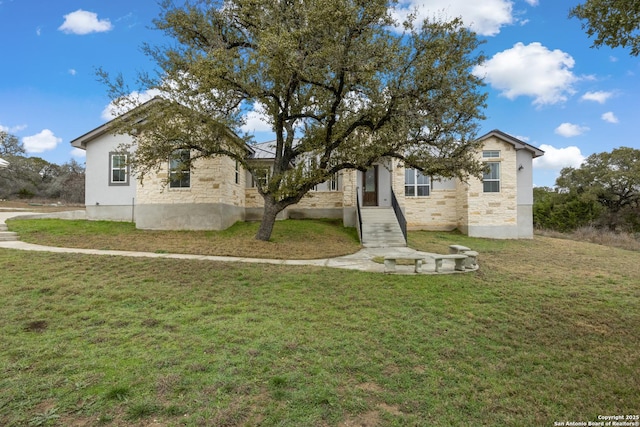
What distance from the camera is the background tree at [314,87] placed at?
31.0ft

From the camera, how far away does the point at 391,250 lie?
1287cm

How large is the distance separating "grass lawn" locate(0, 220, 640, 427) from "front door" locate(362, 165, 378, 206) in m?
11.6

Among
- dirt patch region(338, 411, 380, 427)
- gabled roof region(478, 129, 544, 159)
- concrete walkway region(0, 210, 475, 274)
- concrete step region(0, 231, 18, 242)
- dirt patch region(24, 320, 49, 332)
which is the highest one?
gabled roof region(478, 129, 544, 159)

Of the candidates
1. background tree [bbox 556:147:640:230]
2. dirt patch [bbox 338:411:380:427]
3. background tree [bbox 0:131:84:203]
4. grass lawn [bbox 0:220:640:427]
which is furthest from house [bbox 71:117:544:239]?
background tree [bbox 0:131:84:203]

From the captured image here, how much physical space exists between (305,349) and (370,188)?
15.8 meters

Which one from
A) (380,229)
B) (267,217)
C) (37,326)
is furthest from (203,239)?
(37,326)

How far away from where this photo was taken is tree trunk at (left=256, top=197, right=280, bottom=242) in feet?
42.3

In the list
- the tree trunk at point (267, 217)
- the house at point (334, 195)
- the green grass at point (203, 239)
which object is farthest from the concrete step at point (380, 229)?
the tree trunk at point (267, 217)

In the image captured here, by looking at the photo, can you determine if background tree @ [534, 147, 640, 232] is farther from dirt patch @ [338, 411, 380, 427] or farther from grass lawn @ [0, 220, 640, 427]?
dirt patch @ [338, 411, 380, 427]

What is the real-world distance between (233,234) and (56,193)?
37.6 meters

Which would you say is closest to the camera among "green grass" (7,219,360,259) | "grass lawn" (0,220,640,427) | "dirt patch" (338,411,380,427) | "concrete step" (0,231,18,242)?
"dirt patch" (338,411,380,427)

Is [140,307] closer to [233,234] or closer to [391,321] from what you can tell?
[391,321]

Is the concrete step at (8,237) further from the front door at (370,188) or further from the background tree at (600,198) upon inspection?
the background tree at (600,198)

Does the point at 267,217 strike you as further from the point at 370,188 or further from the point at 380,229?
the point at 370,188
